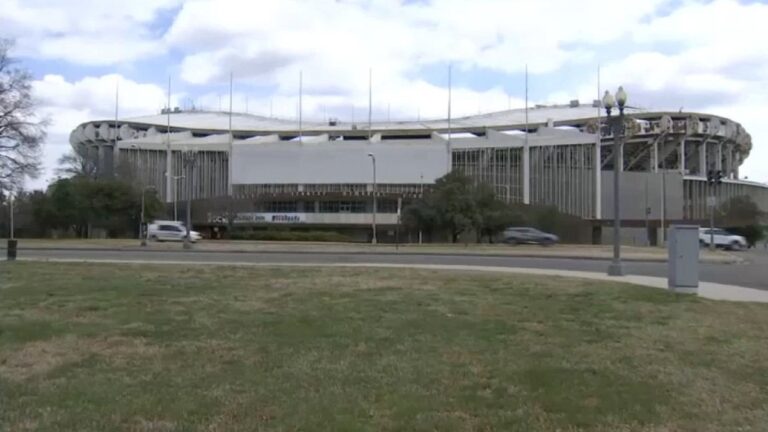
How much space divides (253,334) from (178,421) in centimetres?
372

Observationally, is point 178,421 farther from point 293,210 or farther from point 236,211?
point 293,210

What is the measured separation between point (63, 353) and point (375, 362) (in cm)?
348

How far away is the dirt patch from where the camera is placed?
745 cm

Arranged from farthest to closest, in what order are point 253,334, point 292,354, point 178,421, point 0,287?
point 0,287 < point 253,334 < point 292,354 < point 178,421

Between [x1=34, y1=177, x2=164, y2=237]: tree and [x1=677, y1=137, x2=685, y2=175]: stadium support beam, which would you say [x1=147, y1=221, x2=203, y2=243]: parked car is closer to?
[x1=34, y1=177, x2=164, y2=237]: tree

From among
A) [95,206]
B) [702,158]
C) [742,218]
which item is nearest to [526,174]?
[742,218]

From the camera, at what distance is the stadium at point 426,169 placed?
357 feet

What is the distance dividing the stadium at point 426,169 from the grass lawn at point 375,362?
285ft

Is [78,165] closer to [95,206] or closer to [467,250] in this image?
[95,206]

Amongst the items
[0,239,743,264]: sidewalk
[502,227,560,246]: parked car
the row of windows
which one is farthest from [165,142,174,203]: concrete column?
[502,227,560,246]: parked car

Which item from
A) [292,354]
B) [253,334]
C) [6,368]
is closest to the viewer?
[6,368]

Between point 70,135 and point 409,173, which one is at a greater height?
point 70,135

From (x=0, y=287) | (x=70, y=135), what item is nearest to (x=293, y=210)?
(x=70, y=135)

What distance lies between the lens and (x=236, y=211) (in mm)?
100562
